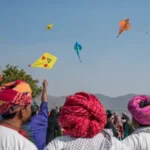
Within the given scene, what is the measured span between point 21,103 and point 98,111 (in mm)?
603

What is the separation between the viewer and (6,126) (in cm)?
341

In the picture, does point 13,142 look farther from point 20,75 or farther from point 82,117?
point 20,75

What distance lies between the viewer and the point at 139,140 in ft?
13.4

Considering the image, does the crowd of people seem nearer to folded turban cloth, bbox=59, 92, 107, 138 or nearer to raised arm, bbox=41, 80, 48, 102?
folded turban cloth, bbox=59, 92, 107, 138

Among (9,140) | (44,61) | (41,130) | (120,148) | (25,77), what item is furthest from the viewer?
(25,77)

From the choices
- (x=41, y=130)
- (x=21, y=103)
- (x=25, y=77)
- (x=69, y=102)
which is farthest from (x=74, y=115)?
(x=25, y=77)

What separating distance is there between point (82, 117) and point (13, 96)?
0.56 m

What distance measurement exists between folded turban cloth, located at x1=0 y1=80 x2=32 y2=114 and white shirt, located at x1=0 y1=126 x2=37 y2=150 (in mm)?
207

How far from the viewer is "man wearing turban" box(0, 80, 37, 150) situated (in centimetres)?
329

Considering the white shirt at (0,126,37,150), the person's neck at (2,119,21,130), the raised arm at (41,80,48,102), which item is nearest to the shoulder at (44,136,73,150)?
the white shirt at (0,126,37,150)

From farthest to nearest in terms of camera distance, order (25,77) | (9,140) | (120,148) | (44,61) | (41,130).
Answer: (25,77) → (44,61) → (41,130) → (120,148) → (9,140)

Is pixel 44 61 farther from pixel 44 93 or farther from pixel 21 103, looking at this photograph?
pixel 21 103

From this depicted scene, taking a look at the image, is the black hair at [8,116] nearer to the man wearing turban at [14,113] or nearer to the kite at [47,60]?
the man wearing turban at [14,113]

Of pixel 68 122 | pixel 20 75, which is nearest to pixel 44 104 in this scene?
pixel 68 122
